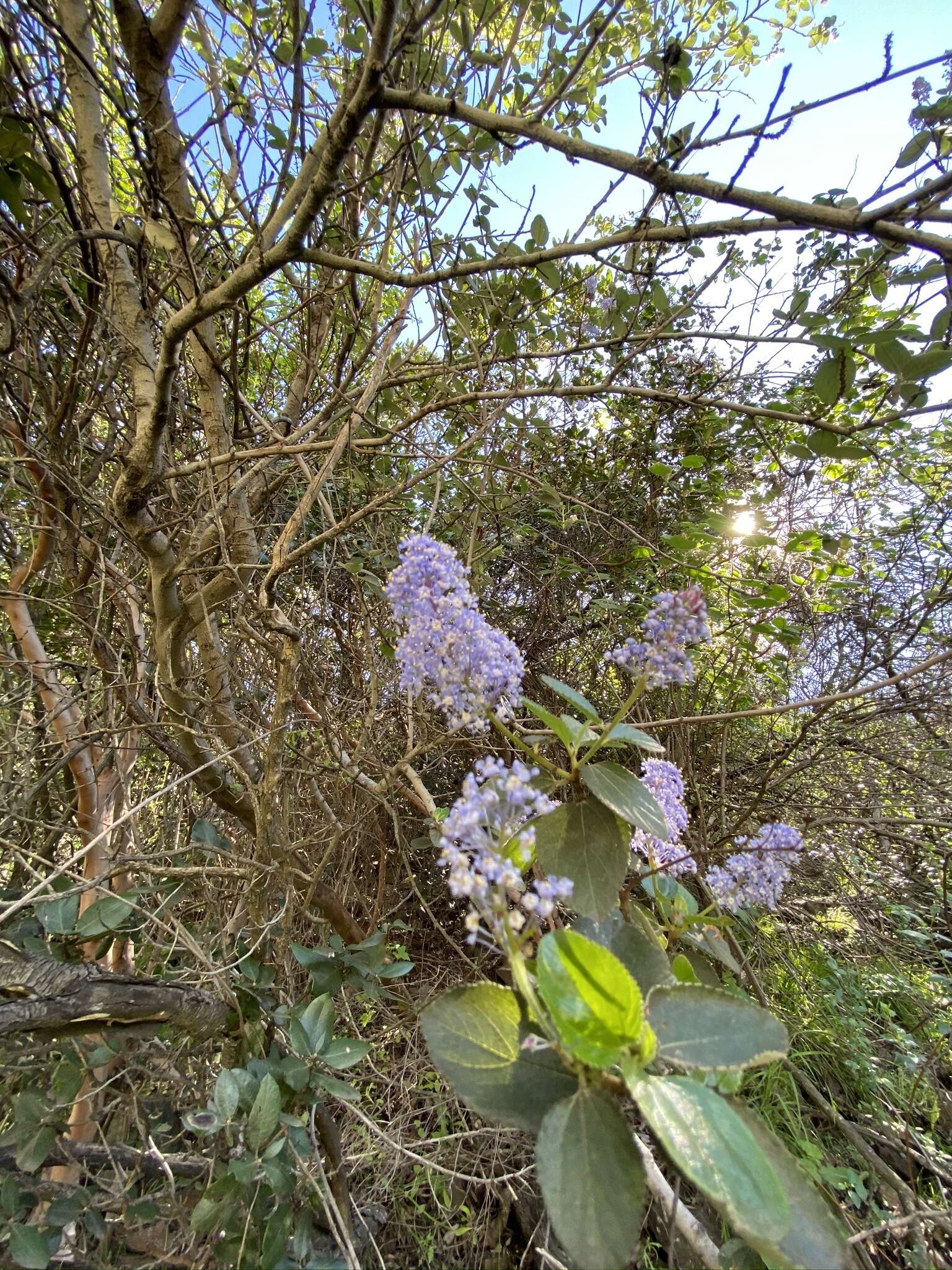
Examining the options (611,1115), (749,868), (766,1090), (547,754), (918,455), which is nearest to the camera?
(611,1115)

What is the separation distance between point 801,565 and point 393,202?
240 cm

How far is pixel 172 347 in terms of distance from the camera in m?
1.25

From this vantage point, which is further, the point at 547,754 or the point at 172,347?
the point at 547,754

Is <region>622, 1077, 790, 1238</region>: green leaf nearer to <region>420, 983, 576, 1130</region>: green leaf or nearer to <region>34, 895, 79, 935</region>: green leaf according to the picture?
<region>420, 983, 576, 1130</region>: green leaf

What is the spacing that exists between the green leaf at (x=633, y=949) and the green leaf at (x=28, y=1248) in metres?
1.18

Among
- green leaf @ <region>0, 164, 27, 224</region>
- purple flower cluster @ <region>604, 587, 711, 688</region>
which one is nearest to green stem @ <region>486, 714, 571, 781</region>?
purple flower cluster @ <region>604, 587, 711, 688</region>

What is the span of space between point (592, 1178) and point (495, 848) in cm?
31

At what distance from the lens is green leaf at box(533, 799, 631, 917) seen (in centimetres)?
81

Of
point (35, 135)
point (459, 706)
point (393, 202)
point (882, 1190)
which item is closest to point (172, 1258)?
point (459, 706)

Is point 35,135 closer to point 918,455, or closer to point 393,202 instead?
point 393,202

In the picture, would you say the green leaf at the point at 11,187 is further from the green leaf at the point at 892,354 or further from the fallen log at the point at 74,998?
the green leaf at the point at 892,354

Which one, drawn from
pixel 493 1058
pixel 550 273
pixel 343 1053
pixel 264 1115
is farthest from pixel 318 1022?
pixel 550 273

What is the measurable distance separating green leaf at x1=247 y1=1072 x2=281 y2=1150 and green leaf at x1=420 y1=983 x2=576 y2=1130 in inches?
26.4

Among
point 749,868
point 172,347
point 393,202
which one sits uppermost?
point 393,202
